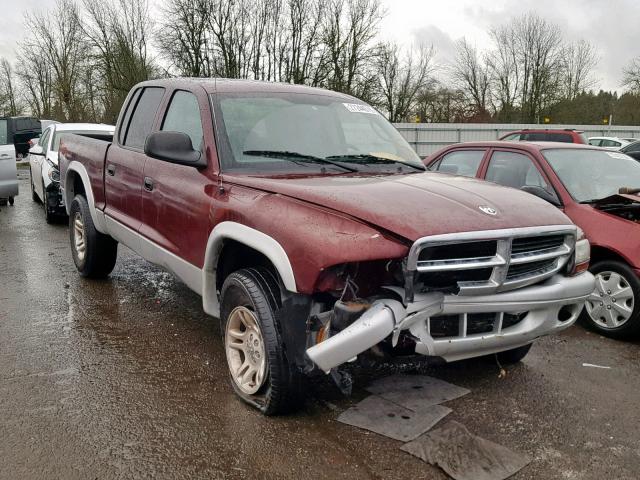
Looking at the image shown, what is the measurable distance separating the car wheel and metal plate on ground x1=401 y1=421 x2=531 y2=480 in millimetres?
2047

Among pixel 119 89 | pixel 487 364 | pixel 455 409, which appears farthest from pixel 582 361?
pixel 119 89

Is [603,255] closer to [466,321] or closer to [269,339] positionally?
[466,321]

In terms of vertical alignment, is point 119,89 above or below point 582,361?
above

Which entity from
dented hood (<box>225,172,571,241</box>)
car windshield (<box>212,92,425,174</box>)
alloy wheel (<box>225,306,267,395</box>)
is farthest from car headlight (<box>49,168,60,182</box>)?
alloy wheel (<box>225,306,267,395</box>)

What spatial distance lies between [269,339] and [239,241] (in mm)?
586

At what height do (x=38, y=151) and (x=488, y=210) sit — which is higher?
(x=38, y=151)

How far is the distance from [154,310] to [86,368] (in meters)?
1.39

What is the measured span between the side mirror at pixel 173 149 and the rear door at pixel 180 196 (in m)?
0.08

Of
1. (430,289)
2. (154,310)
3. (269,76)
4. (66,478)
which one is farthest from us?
(269,76)

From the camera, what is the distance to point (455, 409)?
11.5 feet

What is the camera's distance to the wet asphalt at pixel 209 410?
9.47 feet

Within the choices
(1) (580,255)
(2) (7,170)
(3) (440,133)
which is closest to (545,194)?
(1) (580,255)

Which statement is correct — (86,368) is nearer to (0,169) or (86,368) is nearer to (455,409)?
(455,409)

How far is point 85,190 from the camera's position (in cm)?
595
